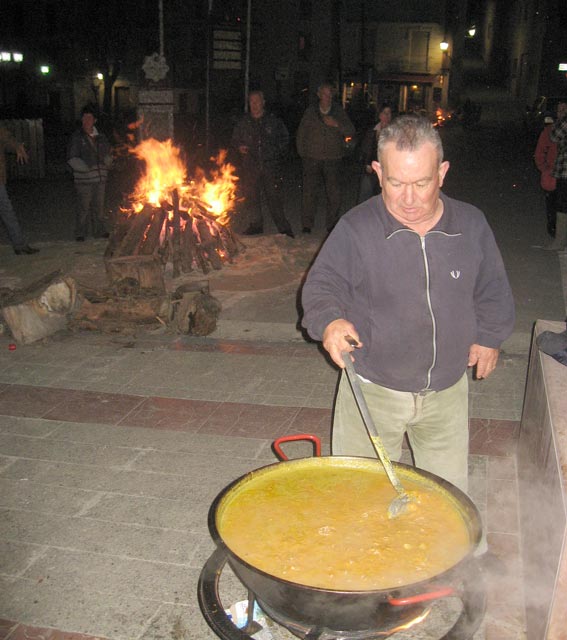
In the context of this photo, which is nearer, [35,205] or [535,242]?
[535,242]

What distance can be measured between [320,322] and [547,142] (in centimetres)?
844

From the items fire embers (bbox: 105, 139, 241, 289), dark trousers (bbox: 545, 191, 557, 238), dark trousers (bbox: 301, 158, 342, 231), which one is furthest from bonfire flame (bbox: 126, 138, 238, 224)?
dark trousers (bbox: 545, 191, 557, 238)

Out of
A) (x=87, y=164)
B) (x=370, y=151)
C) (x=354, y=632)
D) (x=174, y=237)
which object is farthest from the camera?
(x=87, y=164)

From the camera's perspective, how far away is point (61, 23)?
39.4 metres

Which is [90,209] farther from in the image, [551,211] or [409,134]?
[409,134]

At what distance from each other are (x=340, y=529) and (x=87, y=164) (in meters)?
9.14

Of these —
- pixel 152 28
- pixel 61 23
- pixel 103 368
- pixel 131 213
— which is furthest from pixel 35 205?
pixel 61 23

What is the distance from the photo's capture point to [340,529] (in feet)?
7.82

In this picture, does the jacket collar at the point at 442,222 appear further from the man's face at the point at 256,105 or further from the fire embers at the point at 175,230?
the man's face at the point at 256,105

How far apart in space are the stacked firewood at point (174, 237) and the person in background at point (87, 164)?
131 centimetres

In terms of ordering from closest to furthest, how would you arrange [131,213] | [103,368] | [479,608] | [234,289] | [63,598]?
[479,608], [63,598], [103,368], [234,289], [131,213]

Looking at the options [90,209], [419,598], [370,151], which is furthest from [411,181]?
[90,209]

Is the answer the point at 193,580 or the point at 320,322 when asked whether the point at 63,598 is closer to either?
the point at 193,580

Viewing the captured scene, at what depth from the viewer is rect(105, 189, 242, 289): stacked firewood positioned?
360 inches
